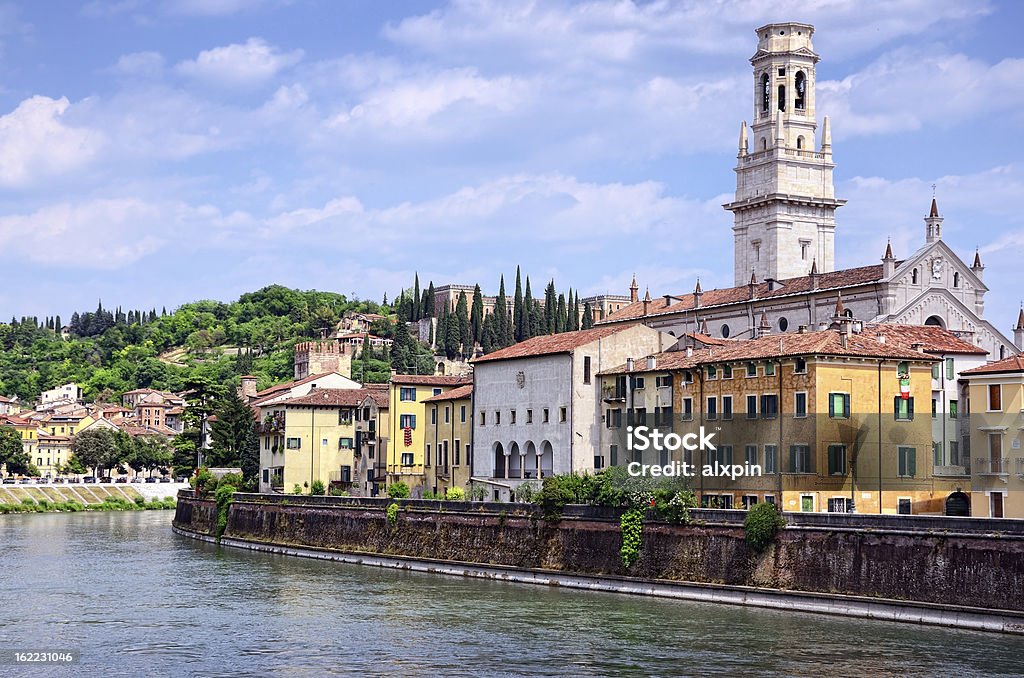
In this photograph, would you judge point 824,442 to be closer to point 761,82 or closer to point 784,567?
point 784,567

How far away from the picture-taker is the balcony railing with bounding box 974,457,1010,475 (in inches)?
1939

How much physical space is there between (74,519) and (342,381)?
72.9 ft

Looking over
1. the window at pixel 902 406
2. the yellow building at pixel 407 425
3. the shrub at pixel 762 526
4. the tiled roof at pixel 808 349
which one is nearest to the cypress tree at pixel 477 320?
the yellow building at pixel 407 425

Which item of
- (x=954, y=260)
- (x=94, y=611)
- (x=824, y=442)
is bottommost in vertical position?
(x=94, y=611)

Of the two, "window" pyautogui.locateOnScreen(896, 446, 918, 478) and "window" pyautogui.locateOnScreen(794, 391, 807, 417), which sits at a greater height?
"window" pyautogui.locateOnScreen(794, 391, 807, 417)

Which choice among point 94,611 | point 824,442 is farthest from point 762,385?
point 94,611

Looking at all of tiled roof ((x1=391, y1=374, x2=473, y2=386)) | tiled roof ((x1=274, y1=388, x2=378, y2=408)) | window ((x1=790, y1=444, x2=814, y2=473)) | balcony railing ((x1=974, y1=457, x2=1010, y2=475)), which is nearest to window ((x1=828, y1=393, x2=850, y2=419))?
window ((x1=790, y1=444, x2=814, y2=473))

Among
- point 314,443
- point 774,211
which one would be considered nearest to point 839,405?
point 314,443

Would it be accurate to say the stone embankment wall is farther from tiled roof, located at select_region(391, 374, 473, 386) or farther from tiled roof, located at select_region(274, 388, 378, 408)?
tiled roof, located at select_region(274, 388, 378, 408)

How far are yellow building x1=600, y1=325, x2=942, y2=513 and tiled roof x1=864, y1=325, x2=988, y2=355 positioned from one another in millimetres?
2322

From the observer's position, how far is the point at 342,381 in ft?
343

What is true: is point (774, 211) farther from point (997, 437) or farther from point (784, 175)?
point (997, 437)

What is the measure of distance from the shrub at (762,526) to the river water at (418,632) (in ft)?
7.28

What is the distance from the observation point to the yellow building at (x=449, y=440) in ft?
248
